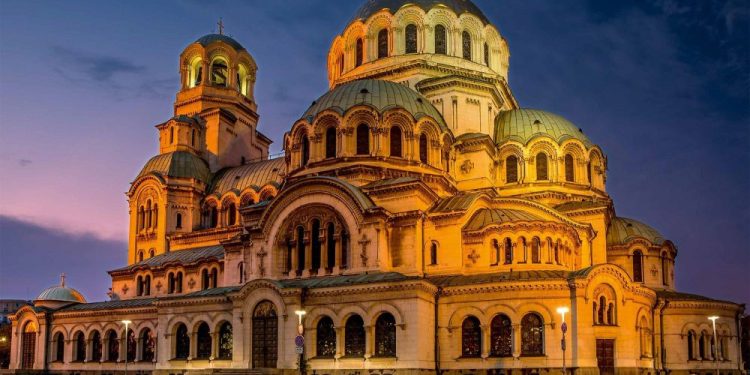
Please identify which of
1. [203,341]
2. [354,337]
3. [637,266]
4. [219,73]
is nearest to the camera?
[354,337]

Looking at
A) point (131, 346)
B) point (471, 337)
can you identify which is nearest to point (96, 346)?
point (131, 346)

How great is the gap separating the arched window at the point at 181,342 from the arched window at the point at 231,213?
46.5 ft

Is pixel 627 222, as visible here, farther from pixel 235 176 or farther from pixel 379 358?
pixel 235 176

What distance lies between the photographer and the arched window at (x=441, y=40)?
5328 centimetres

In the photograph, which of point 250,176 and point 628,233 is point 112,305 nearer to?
point 250,176

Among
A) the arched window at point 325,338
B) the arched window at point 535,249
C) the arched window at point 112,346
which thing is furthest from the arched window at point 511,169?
the arched window at point 112,346

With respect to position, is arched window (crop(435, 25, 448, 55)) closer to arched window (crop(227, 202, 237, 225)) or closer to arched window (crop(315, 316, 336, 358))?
arched window (crop(227, 202, 237, 225))

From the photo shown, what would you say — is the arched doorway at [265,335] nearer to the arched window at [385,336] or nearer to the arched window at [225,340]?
the arched window at [225,340]

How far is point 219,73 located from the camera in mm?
64562

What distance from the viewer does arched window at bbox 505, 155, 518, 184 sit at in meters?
49.6

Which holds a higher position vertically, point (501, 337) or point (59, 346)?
point (501, 337)

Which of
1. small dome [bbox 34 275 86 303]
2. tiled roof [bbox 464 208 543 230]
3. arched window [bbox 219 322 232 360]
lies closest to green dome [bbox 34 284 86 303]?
small dome [bbox 34 275 86 303]

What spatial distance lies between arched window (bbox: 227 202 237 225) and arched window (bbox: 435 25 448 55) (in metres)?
16.7

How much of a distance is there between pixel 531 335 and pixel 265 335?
12003 millimetres
